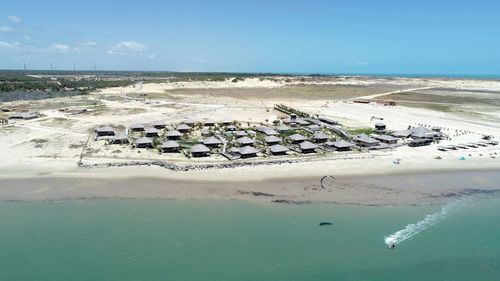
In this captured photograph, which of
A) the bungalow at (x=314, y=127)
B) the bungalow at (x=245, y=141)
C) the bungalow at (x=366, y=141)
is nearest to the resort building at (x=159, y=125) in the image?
the bungalow at (x=245, y=141)

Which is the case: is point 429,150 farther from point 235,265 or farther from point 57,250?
point 57,250

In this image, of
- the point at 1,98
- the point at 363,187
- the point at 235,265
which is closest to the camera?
the point at 235,265

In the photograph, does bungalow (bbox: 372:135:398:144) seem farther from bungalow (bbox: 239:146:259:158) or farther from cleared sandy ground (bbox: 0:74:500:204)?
bungalow (bbox: 239:146:259:158)

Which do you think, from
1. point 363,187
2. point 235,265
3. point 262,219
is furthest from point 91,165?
point 363,187

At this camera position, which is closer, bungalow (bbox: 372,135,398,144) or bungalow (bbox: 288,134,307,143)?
bungalow (bbox: 288,134,307,143)

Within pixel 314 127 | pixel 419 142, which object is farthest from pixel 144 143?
pixel 419 142

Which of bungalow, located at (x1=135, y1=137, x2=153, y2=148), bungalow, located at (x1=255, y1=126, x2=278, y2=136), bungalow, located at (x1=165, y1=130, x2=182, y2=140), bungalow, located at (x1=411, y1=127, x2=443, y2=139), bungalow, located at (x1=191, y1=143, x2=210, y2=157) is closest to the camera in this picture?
bungalow, located at (x1=191, y1=143, x2=210, y2=157)

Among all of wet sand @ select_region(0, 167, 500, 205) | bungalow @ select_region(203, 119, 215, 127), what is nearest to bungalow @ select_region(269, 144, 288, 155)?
wet sand @ select_region(0, 167, 500, 205)
